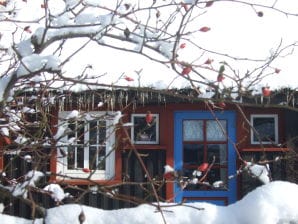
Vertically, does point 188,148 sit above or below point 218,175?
above

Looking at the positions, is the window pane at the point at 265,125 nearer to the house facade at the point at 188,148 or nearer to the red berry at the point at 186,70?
the house facade at the point at 188,148

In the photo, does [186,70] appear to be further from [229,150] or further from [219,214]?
[229,150]

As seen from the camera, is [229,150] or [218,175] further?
[218,175]

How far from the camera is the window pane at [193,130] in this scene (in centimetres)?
887

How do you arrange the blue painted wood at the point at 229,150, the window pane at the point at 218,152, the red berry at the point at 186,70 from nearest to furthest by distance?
the red berry at the point at 186,70, the blue painted wood at the point at 229,150, the window pane at the point at 218,152

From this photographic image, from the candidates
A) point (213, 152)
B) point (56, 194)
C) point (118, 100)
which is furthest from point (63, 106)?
point (56, 194)

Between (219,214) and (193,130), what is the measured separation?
4.93m

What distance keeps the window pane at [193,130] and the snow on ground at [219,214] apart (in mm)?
4801

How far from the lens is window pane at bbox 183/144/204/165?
29.3 ft

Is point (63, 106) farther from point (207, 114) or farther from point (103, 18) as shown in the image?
point (103, 18)

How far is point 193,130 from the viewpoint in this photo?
350 inches

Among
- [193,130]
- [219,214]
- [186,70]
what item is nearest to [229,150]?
[193,130]

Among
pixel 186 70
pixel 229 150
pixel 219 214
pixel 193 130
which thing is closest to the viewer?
pixel 186 70

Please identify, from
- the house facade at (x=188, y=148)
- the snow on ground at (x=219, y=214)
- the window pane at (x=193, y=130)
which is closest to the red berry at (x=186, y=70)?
the snow on ground at (x=219, y=214)
